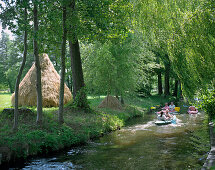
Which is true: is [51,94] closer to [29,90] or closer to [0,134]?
[29,90]

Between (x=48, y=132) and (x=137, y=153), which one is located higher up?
(x=48, y=132)

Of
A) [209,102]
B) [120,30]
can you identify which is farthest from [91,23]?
[209,102]

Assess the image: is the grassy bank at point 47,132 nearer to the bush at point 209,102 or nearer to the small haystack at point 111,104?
the small haystack at point 111,104

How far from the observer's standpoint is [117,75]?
61.0 feet

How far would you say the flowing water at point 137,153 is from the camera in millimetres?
7491

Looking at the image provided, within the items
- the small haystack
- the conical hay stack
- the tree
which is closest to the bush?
the tree

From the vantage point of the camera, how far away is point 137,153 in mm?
8859

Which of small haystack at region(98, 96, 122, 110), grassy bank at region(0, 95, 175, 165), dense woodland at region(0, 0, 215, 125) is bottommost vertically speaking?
grassy bank at region(0, 95, 175, 165)

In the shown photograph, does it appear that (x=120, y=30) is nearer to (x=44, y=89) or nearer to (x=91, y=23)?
(x=91, y=23)

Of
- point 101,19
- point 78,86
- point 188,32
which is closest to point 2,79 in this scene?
point 78,86

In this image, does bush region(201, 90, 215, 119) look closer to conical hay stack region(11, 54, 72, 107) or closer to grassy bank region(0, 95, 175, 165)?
grassy bank region(0, 95, 175, 165)

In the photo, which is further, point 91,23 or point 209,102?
point 91,23

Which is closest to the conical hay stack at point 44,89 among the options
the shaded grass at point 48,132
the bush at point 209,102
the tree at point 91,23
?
the tree at point 91,23

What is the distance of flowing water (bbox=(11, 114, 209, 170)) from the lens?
24.6ft
